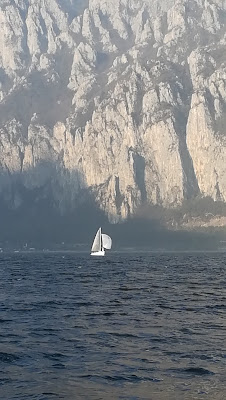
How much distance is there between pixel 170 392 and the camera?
27000mm

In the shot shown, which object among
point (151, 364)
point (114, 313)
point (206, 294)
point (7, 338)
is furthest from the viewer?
point (206, 294)

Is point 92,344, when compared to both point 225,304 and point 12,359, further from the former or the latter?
point 225,304

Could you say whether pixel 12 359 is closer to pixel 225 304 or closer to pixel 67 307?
pixel 67 307

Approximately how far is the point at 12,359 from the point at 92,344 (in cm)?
599

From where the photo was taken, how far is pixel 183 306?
56.7 meters

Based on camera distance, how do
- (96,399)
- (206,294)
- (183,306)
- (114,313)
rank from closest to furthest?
(96,399), (114,313), (183,306), (206,294)

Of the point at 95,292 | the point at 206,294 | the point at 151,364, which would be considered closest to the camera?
the point at 151,364

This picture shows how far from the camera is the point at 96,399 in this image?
26.1 metres

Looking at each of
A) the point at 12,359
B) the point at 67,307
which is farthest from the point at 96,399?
the point at 67,307

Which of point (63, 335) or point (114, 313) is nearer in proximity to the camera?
point (63, 335)

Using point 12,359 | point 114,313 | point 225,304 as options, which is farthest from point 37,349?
point 225,304

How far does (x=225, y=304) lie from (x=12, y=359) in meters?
30.0

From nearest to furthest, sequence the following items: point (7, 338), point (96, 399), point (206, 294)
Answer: point (96, 399) → point (7, 338) → point (206, 294)

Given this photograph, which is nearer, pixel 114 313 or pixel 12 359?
pixel 12 359
